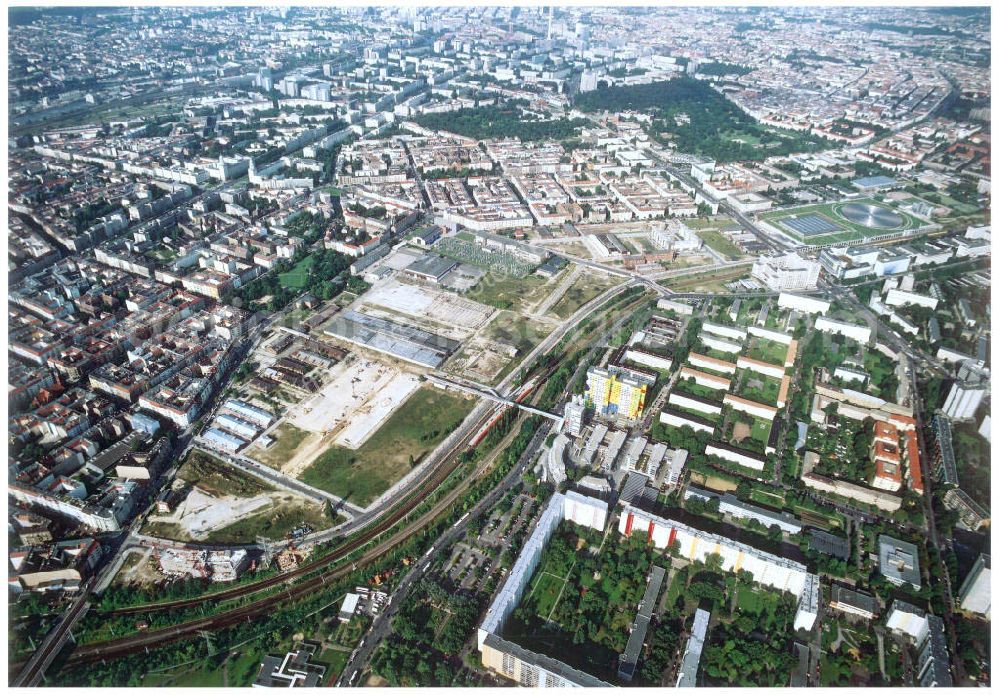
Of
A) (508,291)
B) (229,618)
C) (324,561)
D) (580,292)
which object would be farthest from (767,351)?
(229,618)

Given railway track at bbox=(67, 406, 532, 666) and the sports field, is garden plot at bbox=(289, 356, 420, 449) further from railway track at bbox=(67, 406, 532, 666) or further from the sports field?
the sports field

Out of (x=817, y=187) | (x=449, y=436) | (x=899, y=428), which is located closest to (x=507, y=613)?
(x=449, y=436)

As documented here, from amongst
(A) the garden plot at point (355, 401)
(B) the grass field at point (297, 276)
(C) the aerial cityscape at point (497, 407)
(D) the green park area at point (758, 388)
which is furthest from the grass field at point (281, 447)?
(D) the green park area at point (758, 388)

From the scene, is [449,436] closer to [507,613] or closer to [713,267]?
[507,613]

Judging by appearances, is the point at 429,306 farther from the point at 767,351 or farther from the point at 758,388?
the point at 767,351

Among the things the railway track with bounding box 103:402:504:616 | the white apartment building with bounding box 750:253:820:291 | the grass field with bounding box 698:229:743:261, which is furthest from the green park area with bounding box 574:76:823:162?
the railway track with bounding box 103:402:504:616
